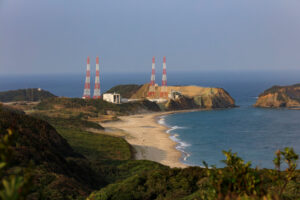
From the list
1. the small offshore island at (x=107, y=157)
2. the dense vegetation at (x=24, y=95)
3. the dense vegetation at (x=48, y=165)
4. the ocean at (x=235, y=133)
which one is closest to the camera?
the small offshore island at (x=107, y=157)

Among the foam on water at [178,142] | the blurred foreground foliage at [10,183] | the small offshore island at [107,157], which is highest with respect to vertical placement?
the blurred foreground foliage at [10,183]

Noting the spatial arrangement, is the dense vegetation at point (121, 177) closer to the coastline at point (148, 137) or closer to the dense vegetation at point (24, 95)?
the coastline at point (148, 137)

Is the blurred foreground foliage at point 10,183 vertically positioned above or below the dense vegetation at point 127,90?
above

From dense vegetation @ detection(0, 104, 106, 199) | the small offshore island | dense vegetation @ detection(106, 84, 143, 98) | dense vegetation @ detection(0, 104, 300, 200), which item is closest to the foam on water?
the small offshore island

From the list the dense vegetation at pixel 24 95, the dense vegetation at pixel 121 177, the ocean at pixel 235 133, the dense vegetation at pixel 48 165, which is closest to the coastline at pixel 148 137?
the ocean at pixel 235 133

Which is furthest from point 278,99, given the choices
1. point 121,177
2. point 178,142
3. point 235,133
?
point 121,177

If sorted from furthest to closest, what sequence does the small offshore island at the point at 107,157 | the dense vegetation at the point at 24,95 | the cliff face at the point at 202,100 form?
the dense vegetation at the point at 24,95 < the cliff face at the point at 202,100 < the small offshore island at the point at 107,157

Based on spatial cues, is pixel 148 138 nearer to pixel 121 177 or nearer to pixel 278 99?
pixel 121 177

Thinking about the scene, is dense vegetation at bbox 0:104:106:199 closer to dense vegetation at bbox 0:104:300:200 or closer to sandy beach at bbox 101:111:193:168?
dense vegetation at bbox 0:104:300:200
